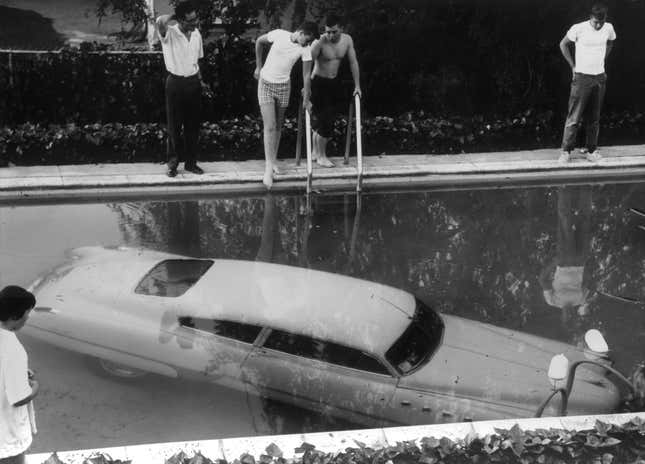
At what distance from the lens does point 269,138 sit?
12.8 meters

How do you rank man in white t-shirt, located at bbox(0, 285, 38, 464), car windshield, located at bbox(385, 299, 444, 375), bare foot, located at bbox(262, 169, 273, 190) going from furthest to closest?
bare foot, located at bbox(262, 169, 273, 190), car windshield, located at bbox(385, 299, 444, 375), man in white t-shirt, located at bbox(0, 285, 38, 464)

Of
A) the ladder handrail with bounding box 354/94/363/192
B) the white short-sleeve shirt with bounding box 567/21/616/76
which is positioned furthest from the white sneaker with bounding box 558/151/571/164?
the ladder handrail with bounding box 354/94/363/192

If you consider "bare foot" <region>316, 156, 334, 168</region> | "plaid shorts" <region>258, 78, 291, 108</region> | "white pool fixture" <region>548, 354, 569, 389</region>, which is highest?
"plaid shorts" <region>258, 78, 291, 108</region>

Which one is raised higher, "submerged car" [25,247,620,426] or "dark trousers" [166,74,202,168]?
"dark trousers" [166,74,202,168]

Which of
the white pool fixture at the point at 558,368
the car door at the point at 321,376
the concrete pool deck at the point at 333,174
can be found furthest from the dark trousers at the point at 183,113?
the white pool fixture at the point at 558,368

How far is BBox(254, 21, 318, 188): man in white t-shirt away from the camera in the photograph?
1237cm

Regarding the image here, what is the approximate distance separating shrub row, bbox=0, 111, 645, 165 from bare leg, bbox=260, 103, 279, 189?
1108 millimetres

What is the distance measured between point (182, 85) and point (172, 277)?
15.4 feet

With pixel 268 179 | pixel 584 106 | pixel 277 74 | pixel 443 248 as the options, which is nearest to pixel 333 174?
pixel 268 179

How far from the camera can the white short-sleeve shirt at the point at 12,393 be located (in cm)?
560

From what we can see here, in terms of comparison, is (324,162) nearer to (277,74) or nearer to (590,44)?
(277,74)

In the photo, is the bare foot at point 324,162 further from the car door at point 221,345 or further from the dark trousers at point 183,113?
the car door at point 221,345

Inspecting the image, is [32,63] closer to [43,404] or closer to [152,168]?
[152,168]

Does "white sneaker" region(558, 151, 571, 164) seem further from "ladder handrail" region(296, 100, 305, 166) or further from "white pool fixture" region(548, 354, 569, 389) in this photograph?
"white pool fixture" region(548, 354, 569, 389)
